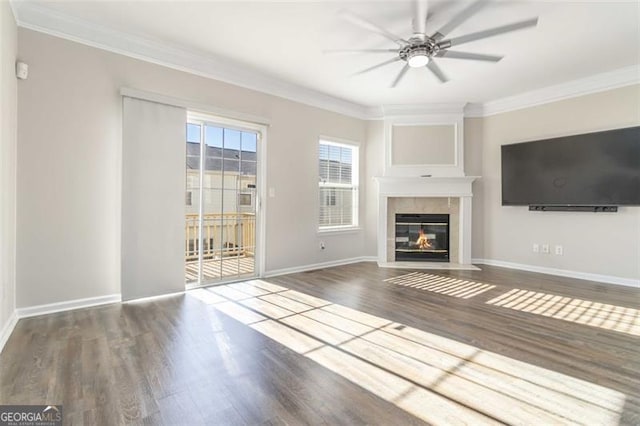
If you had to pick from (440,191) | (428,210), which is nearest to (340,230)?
(428,210)

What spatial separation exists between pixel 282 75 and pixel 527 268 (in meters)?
4.87

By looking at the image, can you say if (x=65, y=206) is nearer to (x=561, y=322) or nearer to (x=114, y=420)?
(x=114, y=420)

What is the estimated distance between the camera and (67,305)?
9.88 feet

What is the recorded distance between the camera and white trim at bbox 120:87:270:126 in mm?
3317

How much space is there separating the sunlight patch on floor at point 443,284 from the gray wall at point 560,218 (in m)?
1.52

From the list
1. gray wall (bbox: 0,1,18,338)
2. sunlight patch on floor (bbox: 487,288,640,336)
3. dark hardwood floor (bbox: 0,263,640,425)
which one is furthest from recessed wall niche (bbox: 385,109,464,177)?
gray wall (bbox: 0,1,18,338)

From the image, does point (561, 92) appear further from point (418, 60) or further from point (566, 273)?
point (418, 60)

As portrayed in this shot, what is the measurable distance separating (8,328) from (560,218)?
Answer: 6.58 m

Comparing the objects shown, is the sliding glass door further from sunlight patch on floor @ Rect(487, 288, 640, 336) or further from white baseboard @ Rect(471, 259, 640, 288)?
white baseboard @ Rect(471, 259, 640, 288)

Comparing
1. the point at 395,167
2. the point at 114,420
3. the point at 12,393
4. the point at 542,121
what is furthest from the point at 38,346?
the point at 542,121

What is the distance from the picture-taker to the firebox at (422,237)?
225 inches

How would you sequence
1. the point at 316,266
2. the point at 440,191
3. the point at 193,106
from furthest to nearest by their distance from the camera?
the point at 440,191 → the point at 316,266 → the point at 193,106

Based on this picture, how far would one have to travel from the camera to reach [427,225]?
5770 millimetres

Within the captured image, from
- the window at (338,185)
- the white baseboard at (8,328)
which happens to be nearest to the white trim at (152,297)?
the white baseboard at (8,328)
